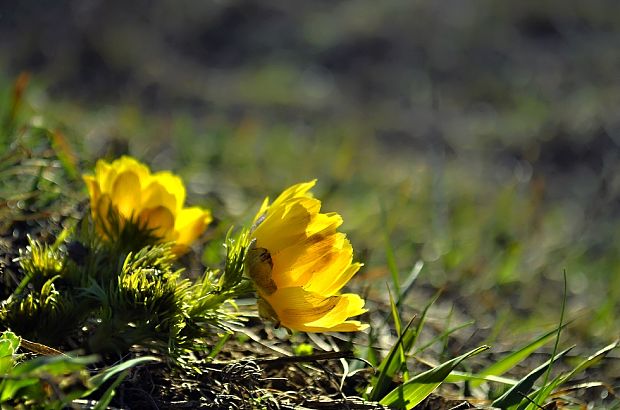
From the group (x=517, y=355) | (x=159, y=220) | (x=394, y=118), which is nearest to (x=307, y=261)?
(x=159, y=220)

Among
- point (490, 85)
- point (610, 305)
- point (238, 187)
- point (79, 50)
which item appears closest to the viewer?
point (610, 305)

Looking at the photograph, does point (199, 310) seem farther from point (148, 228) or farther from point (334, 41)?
point (334, 41)

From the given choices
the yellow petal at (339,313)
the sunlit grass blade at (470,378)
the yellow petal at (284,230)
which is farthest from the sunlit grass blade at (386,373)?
the yellow petal at (284,230)

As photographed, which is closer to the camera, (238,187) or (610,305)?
(610,305)

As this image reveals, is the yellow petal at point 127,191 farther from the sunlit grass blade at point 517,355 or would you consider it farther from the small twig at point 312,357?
the sunlit grass blade at point 517,355

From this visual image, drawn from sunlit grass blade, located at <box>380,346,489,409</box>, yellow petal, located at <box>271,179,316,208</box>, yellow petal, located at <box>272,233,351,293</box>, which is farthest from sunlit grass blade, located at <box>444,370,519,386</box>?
yellow petal, located at <box>271,179,316,208</box>

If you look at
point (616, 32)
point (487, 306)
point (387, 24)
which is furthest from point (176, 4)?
point (487, 306)

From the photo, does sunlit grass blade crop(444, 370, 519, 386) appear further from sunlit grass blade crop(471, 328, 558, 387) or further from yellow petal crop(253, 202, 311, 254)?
yellow petal crop(253, 202, 311, 254)
